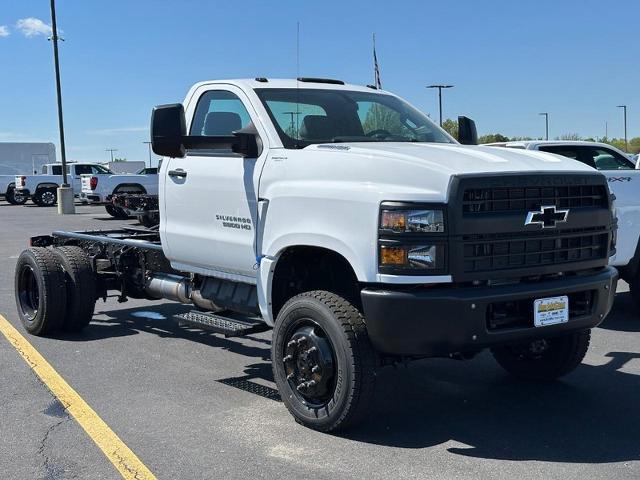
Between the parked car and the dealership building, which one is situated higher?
the dealership building

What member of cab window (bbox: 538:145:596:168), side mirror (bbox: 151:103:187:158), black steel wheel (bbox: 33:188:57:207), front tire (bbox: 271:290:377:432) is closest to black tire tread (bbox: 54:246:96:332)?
side mirror (bbox: 151:103:187:158)

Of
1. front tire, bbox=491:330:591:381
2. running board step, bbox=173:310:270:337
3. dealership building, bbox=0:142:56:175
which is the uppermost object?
dealership building, bbox=0:142:56:175

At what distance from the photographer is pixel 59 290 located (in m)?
7.13

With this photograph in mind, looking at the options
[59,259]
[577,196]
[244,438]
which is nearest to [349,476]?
[244,438]

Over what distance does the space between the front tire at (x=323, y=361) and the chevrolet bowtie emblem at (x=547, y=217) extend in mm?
1119

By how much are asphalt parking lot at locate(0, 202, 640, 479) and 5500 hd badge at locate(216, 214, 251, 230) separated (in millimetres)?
1216

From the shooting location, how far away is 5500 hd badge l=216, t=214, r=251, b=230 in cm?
510

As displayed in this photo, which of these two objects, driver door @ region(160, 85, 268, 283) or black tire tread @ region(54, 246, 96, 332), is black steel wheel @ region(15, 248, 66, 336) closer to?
black tire tread @ region(54, 246, 96, 332)

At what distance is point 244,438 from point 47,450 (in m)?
1.13

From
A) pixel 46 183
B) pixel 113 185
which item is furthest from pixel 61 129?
pixel 46 183

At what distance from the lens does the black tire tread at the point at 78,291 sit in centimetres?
722

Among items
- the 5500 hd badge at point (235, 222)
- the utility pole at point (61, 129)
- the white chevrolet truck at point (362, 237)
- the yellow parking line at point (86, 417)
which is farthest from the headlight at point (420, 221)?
the utility pole at point (61, 129)

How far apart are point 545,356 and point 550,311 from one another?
1354 mm

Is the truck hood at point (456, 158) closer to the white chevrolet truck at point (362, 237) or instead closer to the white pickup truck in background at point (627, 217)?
the white chevrolet truck at point (362, 237)
